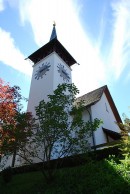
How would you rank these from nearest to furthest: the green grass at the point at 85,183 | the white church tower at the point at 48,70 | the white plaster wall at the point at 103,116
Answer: the green grass at the point at 85,183, the white plaster wall at the point at 103,116, the white church tower at the point at 48,70

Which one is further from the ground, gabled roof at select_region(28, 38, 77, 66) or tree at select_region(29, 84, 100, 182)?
gabled roof at select_region(28, 38, 77, 66)

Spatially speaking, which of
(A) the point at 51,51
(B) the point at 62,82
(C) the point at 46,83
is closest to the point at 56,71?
(B) the point at 62,82

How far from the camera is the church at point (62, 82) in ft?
75.8

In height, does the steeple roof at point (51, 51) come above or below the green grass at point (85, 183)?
above

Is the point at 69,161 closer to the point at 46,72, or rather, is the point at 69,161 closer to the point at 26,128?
the point at 26,128

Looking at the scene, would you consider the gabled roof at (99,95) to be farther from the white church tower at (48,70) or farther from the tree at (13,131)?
the tree at (13,131)

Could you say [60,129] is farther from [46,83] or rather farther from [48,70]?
[48,70]

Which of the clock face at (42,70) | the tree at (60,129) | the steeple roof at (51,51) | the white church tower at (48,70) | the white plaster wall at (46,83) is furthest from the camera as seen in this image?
the steeple roof at (51,51)

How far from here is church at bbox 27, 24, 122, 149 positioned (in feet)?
75.8

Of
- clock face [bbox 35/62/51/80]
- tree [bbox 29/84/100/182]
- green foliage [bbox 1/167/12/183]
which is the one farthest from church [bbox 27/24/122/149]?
green foliage [bbox 1/167/12/183]

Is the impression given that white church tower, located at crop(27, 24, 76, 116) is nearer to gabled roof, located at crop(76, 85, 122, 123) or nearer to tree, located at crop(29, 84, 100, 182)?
gabled roof, located at crop(76, 85, 122, 123)

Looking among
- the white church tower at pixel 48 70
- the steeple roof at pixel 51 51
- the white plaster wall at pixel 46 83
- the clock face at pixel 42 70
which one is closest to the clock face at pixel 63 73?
the white church tower at pixel 48 70

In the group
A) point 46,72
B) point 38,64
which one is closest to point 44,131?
point 46,72

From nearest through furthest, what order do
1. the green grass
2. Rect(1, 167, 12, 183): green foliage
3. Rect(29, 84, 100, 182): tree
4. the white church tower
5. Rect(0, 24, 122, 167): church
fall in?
1. the green grass
2. Rect(29, 84, 100, 182): tree
3. Rect(1, 167, 12, 183): green foliage
4. Rect(0, 24, 122, 167): church
5. the white church tower
